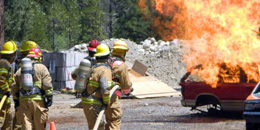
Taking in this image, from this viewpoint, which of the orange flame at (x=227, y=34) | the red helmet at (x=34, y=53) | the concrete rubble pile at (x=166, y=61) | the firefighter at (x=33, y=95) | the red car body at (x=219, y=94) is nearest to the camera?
the firefighter at (x=33, y=95)

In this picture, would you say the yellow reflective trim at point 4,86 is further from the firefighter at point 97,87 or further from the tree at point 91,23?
the tree at point 91,23

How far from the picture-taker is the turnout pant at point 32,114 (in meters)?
8.74

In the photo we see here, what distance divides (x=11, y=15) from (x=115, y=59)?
132ft

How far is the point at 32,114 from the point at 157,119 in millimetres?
6346

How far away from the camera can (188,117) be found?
15086 mm

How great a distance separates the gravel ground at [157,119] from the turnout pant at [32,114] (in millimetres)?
3822

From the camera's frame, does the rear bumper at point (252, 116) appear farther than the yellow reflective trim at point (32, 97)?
Yes

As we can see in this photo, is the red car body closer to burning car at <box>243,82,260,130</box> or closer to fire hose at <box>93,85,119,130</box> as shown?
burning car at <box>243,82,260,130</box>

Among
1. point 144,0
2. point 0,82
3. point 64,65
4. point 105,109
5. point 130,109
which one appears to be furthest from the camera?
point 144,0

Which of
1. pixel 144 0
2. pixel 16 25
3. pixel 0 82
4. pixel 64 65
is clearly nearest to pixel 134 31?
pixel 144 0

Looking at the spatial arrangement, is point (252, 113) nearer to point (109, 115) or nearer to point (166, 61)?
point (109, 115)

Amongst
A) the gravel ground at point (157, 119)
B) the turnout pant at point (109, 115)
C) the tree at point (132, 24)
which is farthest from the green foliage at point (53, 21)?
the turnout pant at point (109, 115)

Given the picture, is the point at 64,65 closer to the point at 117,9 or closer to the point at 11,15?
the point at 11,15

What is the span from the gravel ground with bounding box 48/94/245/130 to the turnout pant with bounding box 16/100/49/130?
150 inches
